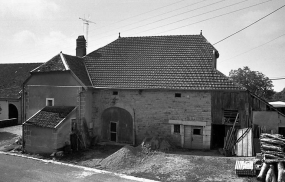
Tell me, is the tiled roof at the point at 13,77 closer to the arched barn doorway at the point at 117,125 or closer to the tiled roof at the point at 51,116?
the tiled roof at the point at 51,116

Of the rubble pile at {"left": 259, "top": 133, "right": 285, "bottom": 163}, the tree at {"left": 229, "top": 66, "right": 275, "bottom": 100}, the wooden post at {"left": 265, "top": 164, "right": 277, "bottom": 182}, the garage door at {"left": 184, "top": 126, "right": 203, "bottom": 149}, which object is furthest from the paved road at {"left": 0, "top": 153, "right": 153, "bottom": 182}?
the tree at {"left": 229, "top": 66, "right": 275, "bottom": 100}

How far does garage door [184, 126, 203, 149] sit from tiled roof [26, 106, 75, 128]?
809cm

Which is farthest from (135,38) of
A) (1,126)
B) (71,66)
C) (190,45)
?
(1,126)

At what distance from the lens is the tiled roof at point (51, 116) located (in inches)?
591

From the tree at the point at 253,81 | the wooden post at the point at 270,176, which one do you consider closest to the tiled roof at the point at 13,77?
the wooden post at the point at 270,176

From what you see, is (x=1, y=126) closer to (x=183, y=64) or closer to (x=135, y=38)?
(x=135, y=38)

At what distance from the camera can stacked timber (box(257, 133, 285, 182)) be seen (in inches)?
379

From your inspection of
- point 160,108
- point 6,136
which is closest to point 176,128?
point 160,108

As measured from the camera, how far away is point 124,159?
42.4 ft

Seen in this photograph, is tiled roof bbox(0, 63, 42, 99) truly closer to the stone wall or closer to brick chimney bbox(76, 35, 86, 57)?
brick chimney bbox(76, 35, 86, 57)

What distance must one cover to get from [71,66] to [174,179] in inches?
433

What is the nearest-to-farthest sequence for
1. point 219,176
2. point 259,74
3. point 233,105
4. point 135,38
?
Result: point 219,176, point 233,105, point 135,38, point 259,74

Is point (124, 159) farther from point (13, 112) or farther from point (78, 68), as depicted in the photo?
point (13, 112)

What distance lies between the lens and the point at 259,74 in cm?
4447
